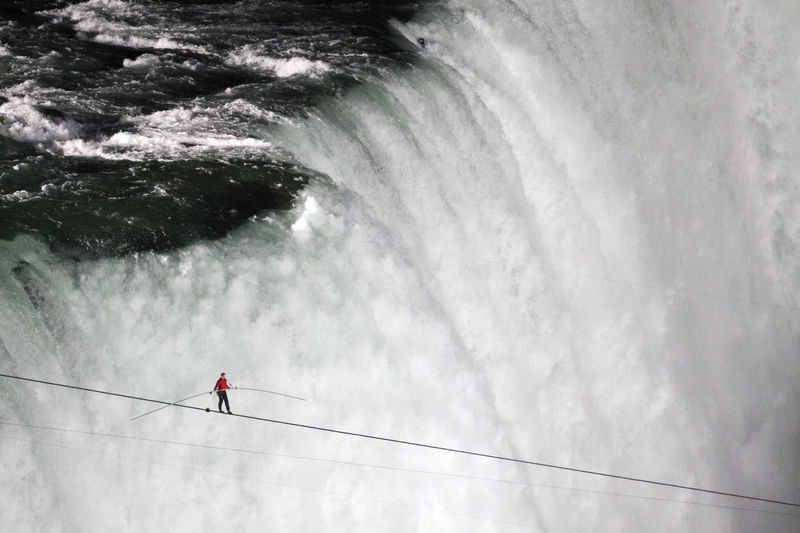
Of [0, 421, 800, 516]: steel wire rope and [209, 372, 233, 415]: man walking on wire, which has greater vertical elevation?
[209, 372, 233, 415]: man walking on wire

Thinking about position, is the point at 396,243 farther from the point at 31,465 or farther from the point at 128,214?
the point at 31,465

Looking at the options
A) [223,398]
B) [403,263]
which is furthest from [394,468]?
[403,263]

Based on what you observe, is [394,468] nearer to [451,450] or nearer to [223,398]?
[451,450]

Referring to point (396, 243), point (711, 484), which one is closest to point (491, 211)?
point (396, 243)

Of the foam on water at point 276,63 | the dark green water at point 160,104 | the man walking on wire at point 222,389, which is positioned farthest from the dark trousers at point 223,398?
the foam on water at point 276,63

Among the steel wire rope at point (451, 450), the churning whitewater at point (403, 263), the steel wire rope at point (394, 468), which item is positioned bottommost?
the steel wire rope at point (394, 468)

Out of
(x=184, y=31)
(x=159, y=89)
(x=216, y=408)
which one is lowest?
(x=216, y=408)

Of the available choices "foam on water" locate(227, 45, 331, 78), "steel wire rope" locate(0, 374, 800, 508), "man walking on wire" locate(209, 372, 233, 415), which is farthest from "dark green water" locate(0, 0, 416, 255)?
"man walking on wire" locate(209, 372, 233, 415)

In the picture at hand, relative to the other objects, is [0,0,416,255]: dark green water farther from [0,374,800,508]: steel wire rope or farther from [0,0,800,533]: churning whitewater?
[0,374,800,508]: steel wire rope

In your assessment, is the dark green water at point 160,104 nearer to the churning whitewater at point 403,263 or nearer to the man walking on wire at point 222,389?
the churning whitewater at point 403,263
